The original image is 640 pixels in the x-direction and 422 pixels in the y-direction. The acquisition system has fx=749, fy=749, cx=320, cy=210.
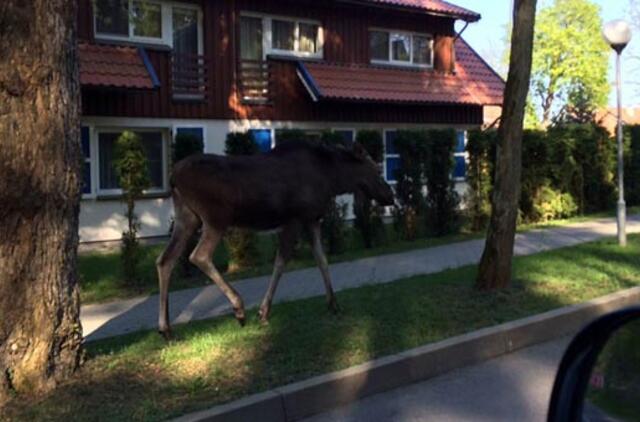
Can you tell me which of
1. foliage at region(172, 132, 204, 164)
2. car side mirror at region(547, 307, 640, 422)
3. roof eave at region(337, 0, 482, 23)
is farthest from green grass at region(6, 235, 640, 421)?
roof eave at region(337, 0, 482, 23)

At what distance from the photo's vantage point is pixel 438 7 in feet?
73.3

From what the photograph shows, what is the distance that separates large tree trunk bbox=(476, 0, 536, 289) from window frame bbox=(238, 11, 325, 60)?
11681 mm

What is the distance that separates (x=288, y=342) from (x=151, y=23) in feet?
42.1

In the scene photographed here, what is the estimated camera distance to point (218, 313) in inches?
333

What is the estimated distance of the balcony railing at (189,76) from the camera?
1795 centimetres

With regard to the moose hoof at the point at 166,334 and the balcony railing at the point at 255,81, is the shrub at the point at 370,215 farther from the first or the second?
the moose hoof at the point at 166,334

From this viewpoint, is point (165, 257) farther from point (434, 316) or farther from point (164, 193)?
Result: point (164, 193)

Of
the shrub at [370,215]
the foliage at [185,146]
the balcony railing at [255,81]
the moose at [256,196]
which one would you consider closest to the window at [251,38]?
the balcony railing at [255,81]

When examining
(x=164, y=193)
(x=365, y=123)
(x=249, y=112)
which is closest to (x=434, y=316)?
(x=164, y=193)

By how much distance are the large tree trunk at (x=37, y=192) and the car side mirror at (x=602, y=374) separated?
13.0ft

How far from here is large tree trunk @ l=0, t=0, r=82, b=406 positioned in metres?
5.19

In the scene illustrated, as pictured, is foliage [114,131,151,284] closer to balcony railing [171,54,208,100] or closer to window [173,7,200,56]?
balcony railing [171,54,208,100]

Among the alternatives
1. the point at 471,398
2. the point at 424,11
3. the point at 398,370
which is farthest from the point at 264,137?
the point at 471,398

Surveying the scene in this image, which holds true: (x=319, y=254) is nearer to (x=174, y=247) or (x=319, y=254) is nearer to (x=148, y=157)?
(x=174, y=247)
